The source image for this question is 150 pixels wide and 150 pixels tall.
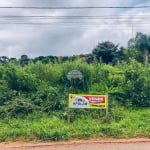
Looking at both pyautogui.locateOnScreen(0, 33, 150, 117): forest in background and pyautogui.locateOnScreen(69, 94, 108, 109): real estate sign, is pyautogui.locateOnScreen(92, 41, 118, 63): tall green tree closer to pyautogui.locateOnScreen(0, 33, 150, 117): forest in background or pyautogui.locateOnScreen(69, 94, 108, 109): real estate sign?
pyautogui.locateOnScreen(0, 33, 150, 117): forest in background

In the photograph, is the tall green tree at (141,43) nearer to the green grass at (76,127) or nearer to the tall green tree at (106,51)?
the tall green tree at (106,51)

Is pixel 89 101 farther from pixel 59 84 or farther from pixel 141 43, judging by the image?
pixel 141 43

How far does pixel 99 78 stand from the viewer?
20609 mm

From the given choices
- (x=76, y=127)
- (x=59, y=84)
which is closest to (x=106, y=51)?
(x=59, y=84)

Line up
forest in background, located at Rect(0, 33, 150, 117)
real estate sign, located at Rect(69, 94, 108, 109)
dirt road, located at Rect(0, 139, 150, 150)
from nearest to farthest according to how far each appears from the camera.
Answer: dirt road, located at Rect(0, 139, 150, 150) → real estate sign, located at Rect(69, 94, 108, 109) → forest in background, located at Rect(0, 33, 150, 117)

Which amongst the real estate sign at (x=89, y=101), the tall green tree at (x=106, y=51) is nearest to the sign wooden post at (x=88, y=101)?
the real estate sign at (x=89, y=101)

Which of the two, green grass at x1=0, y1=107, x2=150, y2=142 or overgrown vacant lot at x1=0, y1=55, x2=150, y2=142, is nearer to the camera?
green grass at x1=0, y1=107, x2=150, y2=142

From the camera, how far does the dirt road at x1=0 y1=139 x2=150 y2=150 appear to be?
11.8m

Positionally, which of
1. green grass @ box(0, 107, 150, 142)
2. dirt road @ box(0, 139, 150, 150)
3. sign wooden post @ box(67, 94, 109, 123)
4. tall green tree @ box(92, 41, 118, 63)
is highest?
tall green tree @ box(92, 41, 118, 63)

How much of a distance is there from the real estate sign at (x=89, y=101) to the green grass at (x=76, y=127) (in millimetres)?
610

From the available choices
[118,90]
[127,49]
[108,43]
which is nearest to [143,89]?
[118,90]

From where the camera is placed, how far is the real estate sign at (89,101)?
48.8ft

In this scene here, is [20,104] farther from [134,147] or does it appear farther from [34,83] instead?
[134,147]

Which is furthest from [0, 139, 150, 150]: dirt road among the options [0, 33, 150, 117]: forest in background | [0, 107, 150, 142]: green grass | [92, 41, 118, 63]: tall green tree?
[92, 41, 118, 63]: tall green tree
